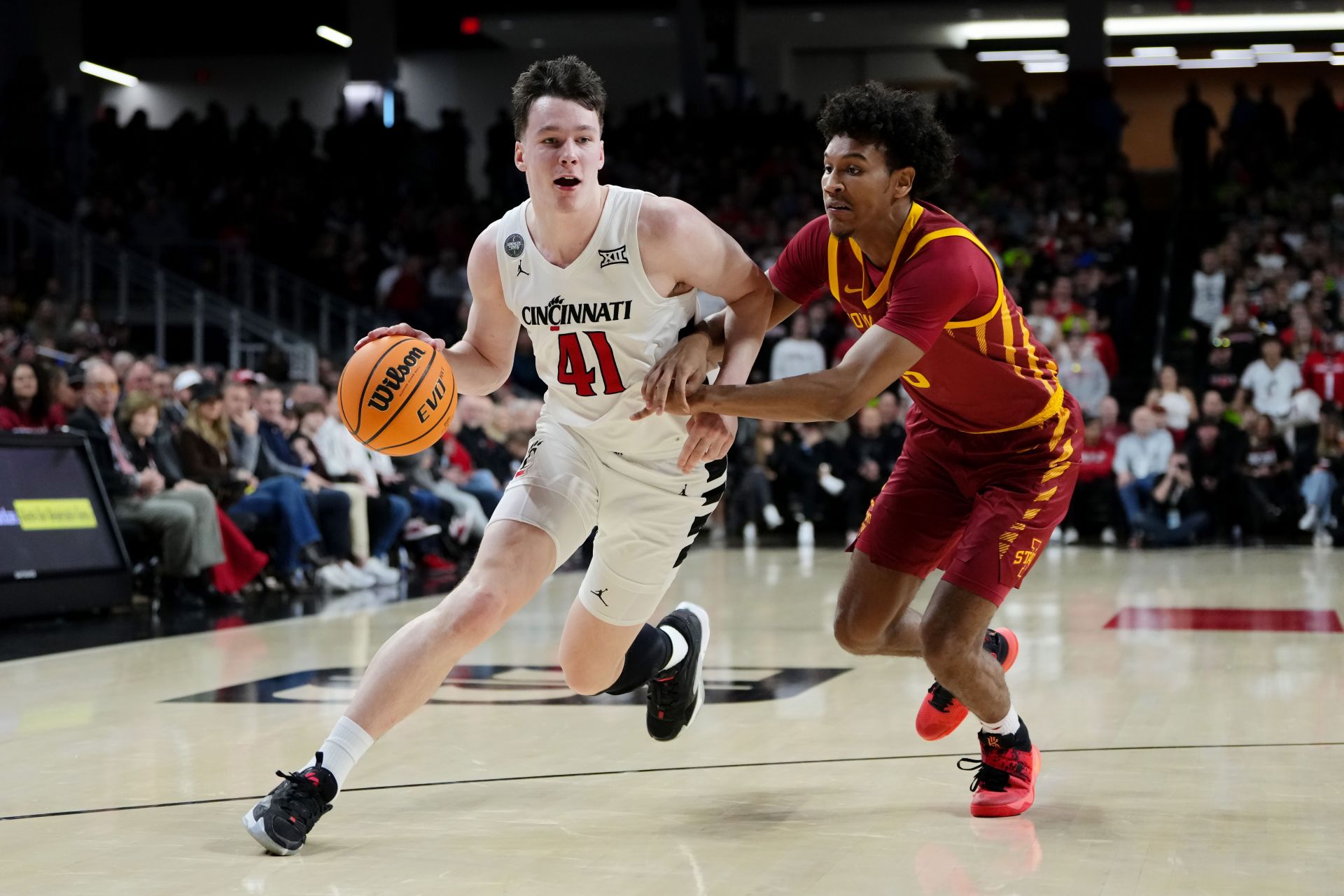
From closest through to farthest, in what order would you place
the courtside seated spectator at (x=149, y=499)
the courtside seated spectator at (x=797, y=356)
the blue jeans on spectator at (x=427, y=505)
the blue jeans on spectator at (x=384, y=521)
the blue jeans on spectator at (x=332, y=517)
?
the courtside seated spectator at (x=149, y=499), the blue jeans on spectator at (x=332, y=517), the blue jeans on spectator at (x=384, y=521), the blue jeans on spectator at (x=427, y=505), the courtside seated spectator at (x=797, y=356)

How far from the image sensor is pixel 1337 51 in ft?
88.5

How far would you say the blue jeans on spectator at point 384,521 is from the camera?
11281 mm

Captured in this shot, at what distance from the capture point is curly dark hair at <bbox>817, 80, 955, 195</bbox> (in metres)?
4.11

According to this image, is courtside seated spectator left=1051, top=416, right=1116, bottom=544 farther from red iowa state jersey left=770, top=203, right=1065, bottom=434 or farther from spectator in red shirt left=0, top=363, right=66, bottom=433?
red iowa state jersey left=770, top=203, right=1065, bottom=434

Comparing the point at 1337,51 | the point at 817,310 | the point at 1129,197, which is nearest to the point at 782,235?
the point at 817,310

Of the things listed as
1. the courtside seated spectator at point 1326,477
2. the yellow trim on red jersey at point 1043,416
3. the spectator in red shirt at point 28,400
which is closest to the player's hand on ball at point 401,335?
the yellow trim on red jersey at point 1043,416

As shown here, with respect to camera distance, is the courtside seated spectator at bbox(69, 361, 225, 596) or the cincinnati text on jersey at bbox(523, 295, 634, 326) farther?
the courtside seated spectator at bbox(69, 361, 225, 596)

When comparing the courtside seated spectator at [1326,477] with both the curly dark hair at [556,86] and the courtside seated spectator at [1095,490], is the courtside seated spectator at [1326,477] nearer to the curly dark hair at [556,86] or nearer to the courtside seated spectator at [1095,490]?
the courtside seated spectator at [1095,490]

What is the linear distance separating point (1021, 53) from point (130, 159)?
15133 millimetres

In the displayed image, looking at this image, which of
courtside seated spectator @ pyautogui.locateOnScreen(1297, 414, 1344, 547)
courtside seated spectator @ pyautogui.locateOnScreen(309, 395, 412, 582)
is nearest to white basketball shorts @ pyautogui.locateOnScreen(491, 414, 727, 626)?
courtside seated spectator @ pyautogui.locateOnScreen(309, 395, 412, 582)

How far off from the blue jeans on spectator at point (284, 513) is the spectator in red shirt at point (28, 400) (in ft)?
4.18

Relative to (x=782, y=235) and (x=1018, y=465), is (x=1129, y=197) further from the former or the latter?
(x=1018, y=465)

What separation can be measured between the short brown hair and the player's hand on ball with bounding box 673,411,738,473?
633cm

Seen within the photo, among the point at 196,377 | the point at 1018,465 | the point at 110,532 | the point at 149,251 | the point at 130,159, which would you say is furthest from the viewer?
the point at 130,159
